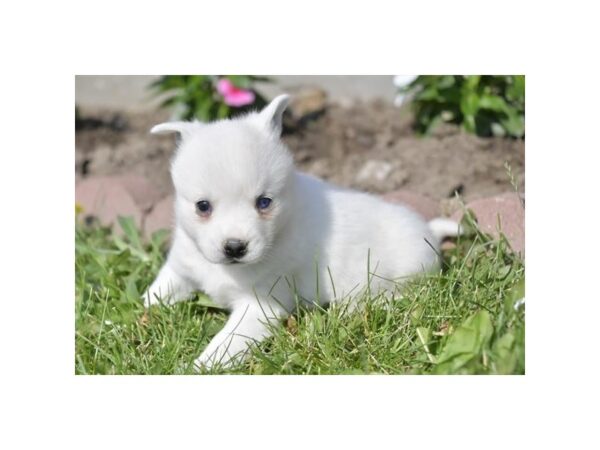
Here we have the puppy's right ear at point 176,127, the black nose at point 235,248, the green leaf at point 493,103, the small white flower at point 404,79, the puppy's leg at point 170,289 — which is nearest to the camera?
the black nose at point 235,248

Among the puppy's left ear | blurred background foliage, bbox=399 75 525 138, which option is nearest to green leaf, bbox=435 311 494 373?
the puppy's left ear

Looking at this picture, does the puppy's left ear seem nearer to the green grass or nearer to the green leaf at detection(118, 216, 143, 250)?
the green grass

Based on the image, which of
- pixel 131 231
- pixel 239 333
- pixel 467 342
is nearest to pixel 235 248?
pixel 239 333

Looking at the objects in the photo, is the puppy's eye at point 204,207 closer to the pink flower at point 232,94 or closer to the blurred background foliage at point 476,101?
the pink flower at point 232,94

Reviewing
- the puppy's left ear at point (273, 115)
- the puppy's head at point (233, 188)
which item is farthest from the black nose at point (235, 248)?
the puppy's left ear at point (273, 115)

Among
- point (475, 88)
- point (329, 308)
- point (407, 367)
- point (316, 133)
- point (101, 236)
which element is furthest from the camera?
point (316, 133)

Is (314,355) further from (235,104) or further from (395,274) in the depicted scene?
(235,104)

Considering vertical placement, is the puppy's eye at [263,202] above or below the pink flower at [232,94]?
below

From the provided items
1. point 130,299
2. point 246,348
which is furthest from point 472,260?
point 130,299
